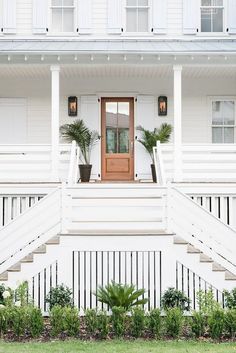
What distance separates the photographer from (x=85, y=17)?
1572 cm

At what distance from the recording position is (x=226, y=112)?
614 inches

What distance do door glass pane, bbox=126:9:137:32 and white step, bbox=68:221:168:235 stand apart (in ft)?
25.0

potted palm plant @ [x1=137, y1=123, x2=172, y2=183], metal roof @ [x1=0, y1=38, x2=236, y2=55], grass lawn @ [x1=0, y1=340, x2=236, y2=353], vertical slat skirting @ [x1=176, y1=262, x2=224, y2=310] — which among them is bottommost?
grass lawn @ [x1=0, y1=340, x2=236, y2=353]

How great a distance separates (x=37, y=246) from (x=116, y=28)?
7848mm

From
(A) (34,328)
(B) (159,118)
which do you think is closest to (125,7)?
(B) (159,118)

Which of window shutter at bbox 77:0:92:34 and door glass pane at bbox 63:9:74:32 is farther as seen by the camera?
door glass pane at bbox 63:9:74:32

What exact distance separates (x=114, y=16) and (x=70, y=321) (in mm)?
10154

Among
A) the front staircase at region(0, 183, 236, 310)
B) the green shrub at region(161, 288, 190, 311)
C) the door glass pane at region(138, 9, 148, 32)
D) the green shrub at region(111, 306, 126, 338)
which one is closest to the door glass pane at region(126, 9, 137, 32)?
the door glass pane at region(138, 9, 148, 32)

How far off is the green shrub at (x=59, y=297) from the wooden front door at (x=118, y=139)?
6.56m

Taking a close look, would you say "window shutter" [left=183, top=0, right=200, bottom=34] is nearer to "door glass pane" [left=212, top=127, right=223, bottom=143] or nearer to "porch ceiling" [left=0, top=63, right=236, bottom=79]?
"porch ceiling" [left=0, top=63, right=236, bottom=79]

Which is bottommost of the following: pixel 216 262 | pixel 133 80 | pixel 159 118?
pixel 216 262

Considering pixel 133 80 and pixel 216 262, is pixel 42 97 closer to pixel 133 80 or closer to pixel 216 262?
pixel 133 80

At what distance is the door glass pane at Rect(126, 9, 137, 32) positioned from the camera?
1581 centimetres

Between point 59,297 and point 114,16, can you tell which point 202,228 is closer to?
point 59,297
